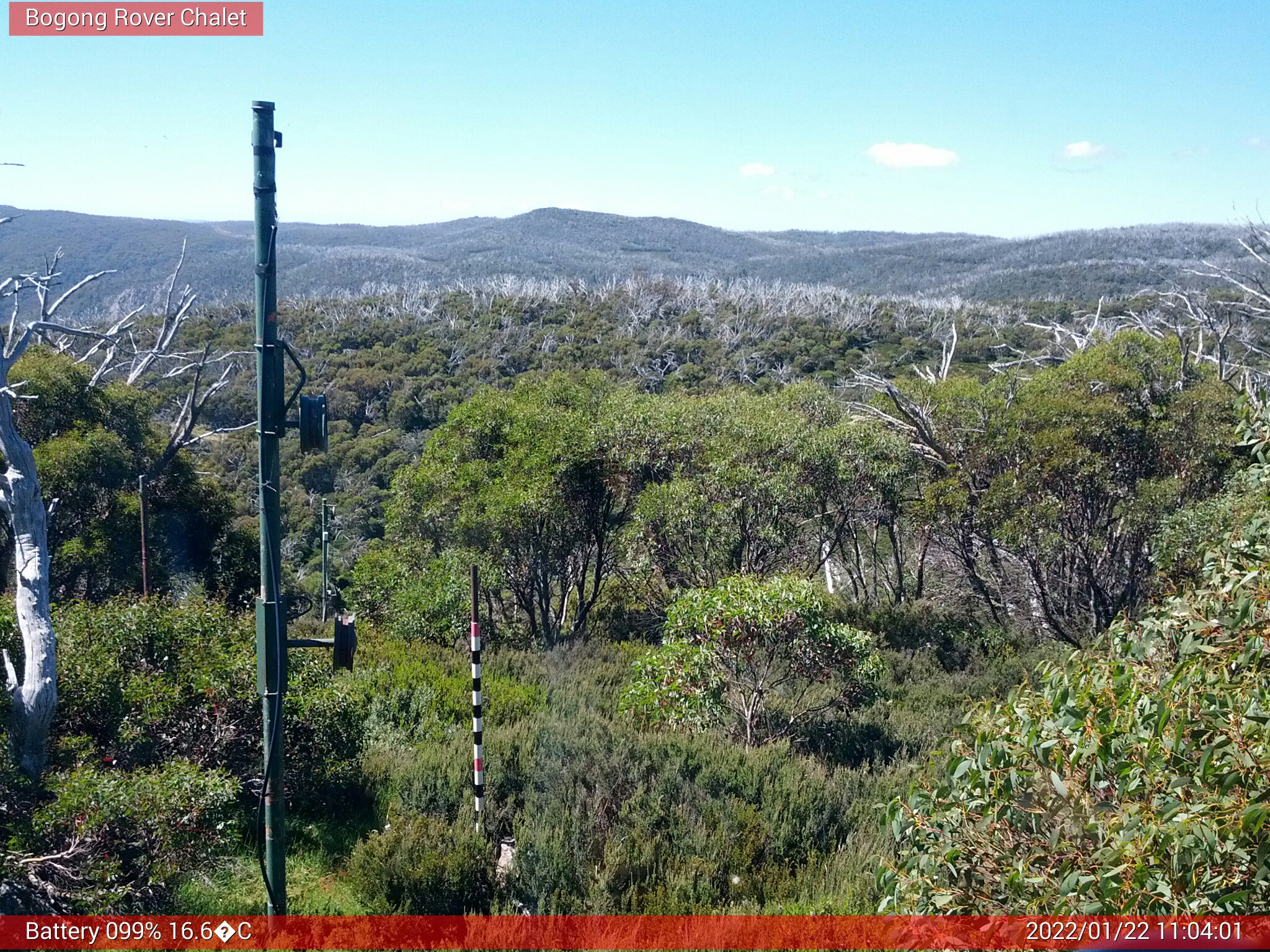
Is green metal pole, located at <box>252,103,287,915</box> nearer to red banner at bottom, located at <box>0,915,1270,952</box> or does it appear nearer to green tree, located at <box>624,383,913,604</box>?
red banner at bottom, located at <box>0,915,1270,952</box>

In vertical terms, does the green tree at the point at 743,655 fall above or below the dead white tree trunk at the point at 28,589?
below

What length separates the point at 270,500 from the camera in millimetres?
4188

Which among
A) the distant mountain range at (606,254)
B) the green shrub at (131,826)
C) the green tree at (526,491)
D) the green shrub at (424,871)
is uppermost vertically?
the distant mountain range at (606,254)

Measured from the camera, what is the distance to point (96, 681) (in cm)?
652

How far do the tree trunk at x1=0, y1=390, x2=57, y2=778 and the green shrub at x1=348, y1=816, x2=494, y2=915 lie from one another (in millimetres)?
2155

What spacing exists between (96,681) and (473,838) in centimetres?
292

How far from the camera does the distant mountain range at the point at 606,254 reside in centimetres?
5122

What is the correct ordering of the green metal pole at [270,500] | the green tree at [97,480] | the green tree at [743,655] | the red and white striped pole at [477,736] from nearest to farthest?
the green metal pole at [270,500], the red and white striped pole at [477,736], the green tree at [743,655], the green tree at [97,480]

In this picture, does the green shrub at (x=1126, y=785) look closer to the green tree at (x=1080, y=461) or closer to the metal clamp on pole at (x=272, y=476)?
the metal clamp on pole at (x=272, y=476)

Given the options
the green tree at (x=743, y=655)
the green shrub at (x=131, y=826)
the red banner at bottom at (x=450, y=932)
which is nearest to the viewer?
the red banner at bottom at (x=450, y=932)

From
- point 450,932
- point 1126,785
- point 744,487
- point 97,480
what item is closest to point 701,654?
point 450,932

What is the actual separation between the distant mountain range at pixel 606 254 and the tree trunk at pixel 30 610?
3048cm

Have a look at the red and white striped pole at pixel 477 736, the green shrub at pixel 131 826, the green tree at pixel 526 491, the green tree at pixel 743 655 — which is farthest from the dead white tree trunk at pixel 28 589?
the green tree at pixel 526 491

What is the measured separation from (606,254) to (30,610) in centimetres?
8020
